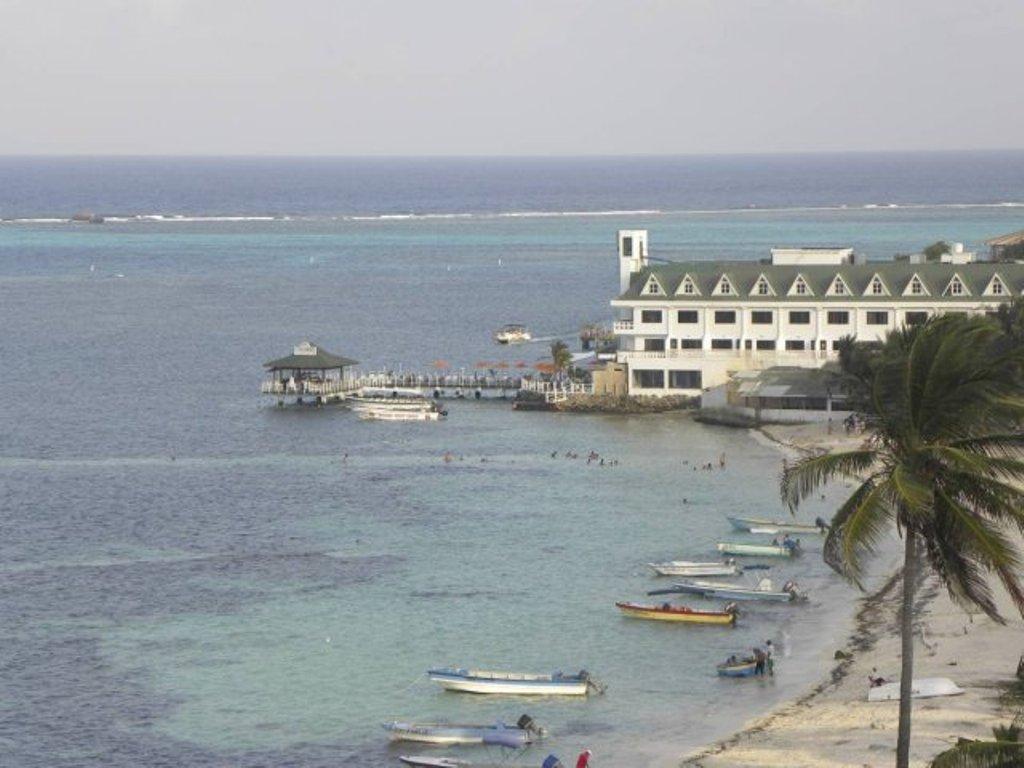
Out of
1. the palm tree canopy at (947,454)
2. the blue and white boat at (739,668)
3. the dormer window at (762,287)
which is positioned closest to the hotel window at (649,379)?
the dormer window at (762,287)

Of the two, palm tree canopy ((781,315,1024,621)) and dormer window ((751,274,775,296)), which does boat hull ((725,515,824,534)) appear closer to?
dormer window ((751,274,775,296))

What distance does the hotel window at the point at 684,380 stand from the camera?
4139 inches

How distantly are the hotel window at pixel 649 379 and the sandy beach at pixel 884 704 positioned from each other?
140 ft

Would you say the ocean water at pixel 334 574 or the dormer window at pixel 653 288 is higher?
the dormer window at pixel 653 288

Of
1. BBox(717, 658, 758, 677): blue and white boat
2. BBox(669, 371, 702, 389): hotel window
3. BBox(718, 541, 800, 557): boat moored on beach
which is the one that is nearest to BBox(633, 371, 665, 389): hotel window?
BBox(669, 371, 702, 389): hotel window

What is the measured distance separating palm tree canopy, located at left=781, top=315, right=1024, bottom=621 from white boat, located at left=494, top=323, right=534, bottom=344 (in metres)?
104

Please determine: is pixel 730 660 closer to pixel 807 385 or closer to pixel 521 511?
pixel 521 511

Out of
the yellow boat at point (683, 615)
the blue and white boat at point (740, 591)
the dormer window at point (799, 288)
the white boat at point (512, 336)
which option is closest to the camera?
the yellow boat at point (683, 615)

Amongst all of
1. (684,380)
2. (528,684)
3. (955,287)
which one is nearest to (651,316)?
(684,380)

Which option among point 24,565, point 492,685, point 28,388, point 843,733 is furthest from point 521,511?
point 28,388

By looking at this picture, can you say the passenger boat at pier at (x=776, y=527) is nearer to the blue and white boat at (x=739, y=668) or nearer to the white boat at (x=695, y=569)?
the white boat at (x=695, y=569)

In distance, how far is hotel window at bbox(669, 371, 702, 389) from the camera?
105 m

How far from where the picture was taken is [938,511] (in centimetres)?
3641

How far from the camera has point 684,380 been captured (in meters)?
105
